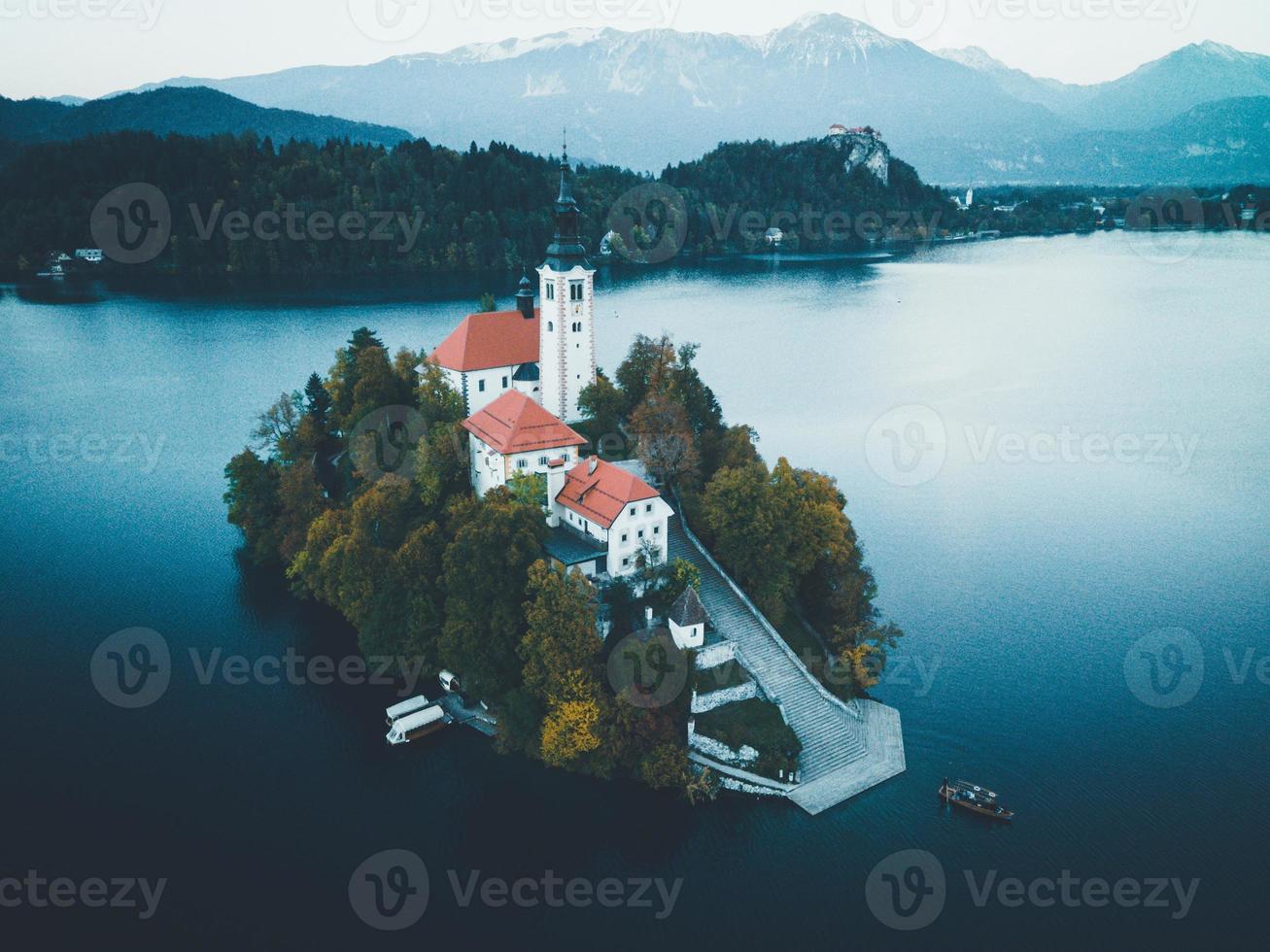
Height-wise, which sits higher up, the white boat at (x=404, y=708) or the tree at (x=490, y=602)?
the tree at (x=490, y=602)

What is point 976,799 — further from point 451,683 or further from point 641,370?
point 641,370

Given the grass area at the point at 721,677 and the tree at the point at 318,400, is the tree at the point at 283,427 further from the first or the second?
the grass area at the point at 721,677

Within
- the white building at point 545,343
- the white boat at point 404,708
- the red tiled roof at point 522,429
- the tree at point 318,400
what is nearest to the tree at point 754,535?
the red tiled roof at point 522,429

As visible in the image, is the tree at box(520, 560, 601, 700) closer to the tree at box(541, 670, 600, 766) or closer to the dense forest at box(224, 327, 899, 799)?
the dense forest at box(224, 327, 899, 799)

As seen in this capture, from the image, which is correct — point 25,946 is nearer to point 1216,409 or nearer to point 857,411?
point 857,411

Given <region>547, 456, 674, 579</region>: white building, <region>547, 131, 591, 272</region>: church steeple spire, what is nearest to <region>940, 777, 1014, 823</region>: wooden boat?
<region>547, 456, 674, 579</region>: white building

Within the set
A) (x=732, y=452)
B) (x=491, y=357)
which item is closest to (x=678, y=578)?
(x=732, y=452)
